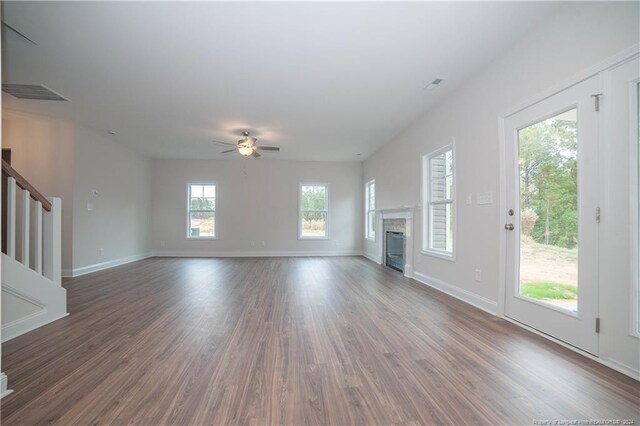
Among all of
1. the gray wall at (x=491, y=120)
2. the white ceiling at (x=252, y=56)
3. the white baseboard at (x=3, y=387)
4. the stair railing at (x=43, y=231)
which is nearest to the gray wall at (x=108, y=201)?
the white ceiling at (x=252, y=56)

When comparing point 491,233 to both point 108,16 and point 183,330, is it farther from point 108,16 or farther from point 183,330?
point 108,16

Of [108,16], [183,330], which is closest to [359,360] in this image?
[183,330]

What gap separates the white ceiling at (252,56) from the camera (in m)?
2.50

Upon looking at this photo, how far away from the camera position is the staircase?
2.53 m

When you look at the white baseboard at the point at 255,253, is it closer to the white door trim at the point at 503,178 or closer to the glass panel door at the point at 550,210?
the white door trim at the point at 503,178

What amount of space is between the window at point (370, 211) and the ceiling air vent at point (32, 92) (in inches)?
251

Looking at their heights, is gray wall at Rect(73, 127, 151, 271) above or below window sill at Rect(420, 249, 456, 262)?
above

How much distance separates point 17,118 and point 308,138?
5249 mm

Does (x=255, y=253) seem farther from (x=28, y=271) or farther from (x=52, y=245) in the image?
(x=28, y=271)

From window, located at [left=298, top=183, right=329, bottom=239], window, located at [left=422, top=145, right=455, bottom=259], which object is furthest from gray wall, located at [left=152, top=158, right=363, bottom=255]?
window, located at [left=422, top=145, right=455, bottom=259]

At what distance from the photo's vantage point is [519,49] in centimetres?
286

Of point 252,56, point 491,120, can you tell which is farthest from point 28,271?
point 491,120

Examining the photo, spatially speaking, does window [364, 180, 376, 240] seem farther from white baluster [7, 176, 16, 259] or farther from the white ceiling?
white baluster [7, 176, 16, 259]

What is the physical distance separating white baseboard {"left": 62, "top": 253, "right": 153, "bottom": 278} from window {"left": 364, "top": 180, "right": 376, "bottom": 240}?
20.2 feet
